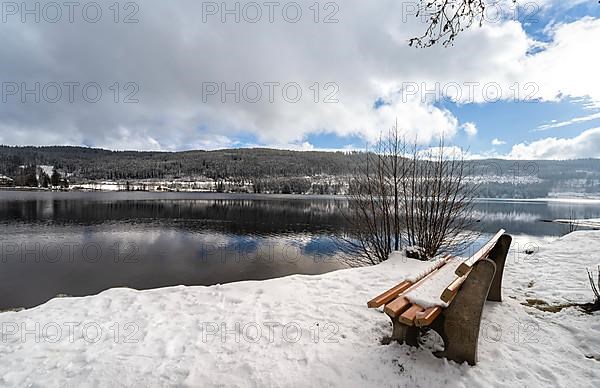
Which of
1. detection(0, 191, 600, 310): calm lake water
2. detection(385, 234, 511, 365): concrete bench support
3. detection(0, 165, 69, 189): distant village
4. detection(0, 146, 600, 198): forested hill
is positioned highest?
detection(0, 146, 600, 198): forested hill

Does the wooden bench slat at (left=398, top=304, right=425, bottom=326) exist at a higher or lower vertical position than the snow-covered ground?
higher

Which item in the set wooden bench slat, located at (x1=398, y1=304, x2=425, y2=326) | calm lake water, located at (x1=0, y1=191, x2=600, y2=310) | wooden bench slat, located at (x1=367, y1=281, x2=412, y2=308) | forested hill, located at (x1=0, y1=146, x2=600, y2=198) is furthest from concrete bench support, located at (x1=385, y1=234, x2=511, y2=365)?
forested hill, located at (x1=0, y1=146, x2=600, y2=198)

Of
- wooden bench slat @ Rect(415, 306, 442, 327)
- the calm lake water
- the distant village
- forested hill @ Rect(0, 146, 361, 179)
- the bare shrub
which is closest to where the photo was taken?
wooden bench slat @ Rect(415, 306, 442, 327)

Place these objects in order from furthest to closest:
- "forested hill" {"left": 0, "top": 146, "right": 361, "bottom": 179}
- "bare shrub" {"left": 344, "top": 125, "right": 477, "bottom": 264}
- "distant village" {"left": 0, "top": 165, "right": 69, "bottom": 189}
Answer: "forested hill" {"left": 0, "top": 146, "right": 361, "bottom": 179}, "distant village" {"left": 0, "top": 165, "right": 69, "bottom": 189}, "bare shrub" {"left": 344, "top": 125, "right": 477, "bottom": 264}

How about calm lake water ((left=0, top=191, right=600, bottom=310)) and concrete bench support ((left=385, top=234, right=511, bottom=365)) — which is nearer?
concrete bench support ((left=385, top=234, right=511, bottom=365))

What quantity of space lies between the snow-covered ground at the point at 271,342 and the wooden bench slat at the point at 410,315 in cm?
54

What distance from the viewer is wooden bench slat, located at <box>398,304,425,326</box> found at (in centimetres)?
276

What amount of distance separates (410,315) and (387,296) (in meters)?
0.43

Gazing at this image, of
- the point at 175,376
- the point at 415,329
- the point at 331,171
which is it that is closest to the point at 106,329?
the point at 175,376

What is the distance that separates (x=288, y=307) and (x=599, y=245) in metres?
7.96

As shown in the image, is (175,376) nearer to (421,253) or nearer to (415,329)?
(415,329)

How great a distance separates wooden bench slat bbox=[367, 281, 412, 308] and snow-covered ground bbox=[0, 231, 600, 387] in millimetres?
549

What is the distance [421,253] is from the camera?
850 centimetres

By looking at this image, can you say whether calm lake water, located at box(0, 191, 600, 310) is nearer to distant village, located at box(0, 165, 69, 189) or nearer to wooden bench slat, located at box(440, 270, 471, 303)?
wooden bench slat, located at box(440, 270, 471, 303)
